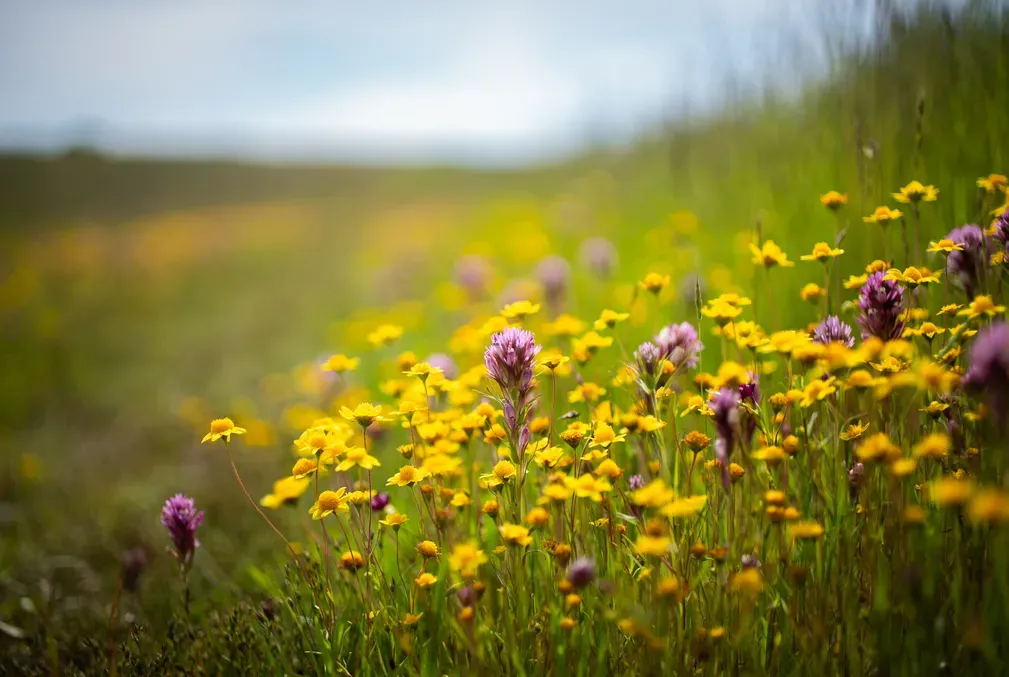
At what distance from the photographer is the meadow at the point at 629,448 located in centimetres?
146

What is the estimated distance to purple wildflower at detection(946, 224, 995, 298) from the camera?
1.82 meters

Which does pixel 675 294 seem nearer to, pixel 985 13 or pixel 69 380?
pixel 985 13

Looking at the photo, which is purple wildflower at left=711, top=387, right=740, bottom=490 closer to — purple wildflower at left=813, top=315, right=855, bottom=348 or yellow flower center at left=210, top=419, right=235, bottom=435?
purple wildflower at left=813, top=315, right=855, bottom=348

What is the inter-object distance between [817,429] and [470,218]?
11.2 m

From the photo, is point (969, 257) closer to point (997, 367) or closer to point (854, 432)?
point (854, 432)

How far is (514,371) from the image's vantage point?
1.80 m

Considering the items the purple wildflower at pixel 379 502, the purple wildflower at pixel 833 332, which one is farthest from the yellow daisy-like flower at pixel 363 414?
the purple wildflower at pixel 833 332

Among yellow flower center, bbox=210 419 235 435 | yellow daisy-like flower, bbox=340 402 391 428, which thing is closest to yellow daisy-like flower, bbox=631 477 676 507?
yellow daisy-like flower, bbox=340 402 391 428

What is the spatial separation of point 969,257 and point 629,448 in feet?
3.82

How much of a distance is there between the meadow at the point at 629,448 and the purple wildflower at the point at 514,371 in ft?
0.03

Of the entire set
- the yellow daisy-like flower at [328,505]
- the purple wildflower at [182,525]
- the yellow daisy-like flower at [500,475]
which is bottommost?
the purple wildflower at [182,525]

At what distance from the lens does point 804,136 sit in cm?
445

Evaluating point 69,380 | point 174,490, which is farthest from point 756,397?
point 69,380

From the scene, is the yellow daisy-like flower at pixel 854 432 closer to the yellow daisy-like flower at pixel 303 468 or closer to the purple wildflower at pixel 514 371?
the purple wildflower at pixel 514 371
